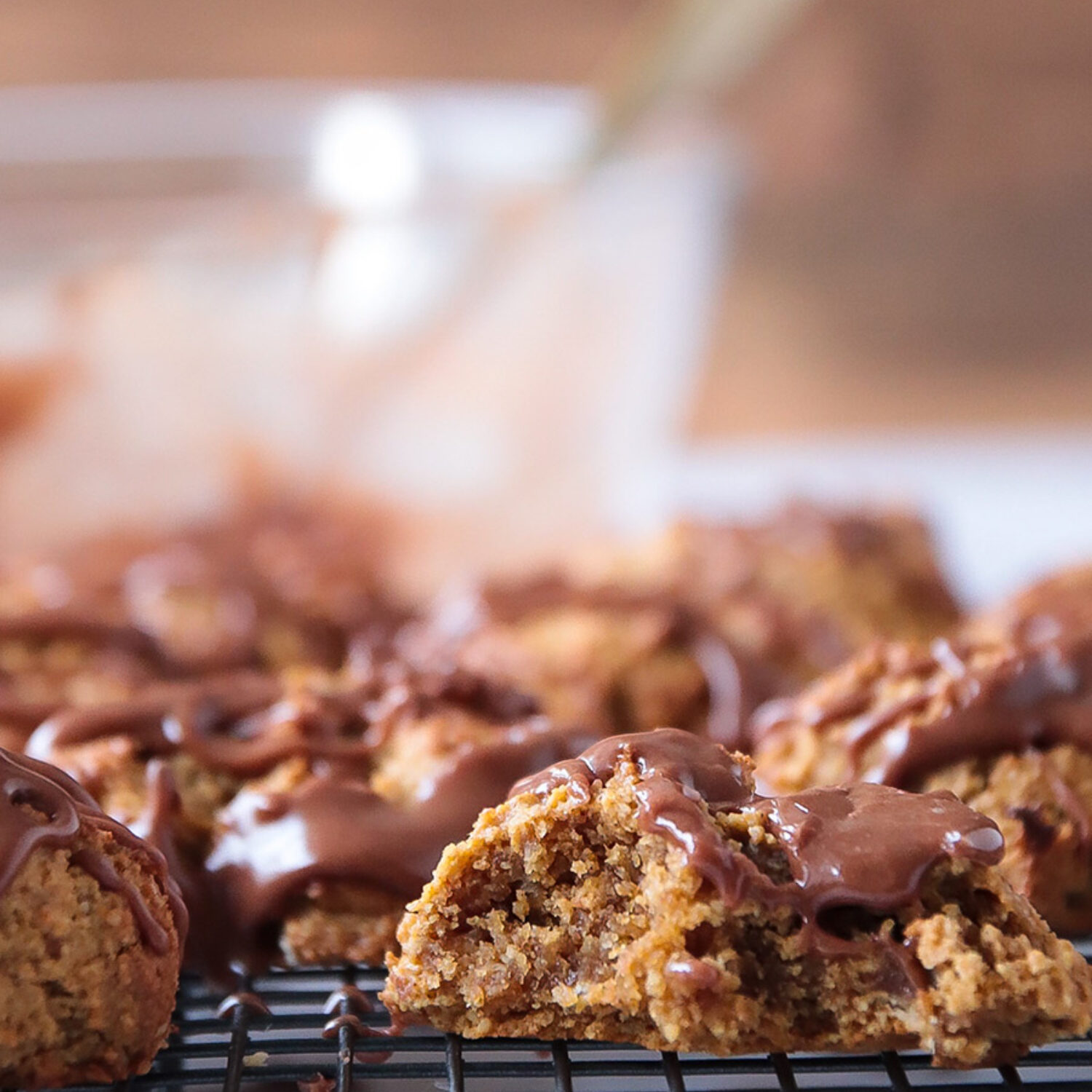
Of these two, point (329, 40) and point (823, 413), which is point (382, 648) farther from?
point (329, 40)

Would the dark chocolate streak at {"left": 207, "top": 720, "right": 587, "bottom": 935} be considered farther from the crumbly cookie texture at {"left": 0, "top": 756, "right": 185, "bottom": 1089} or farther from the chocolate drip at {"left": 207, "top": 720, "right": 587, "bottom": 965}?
the crumbly cookie texture at {"left": 0, "top": 756, "right": 185, "bottom": 1089}

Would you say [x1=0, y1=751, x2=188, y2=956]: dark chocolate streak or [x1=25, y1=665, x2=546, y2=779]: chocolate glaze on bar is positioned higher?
[x1=0, y1=751, x2=188, y2=956]: dark chocolate streak

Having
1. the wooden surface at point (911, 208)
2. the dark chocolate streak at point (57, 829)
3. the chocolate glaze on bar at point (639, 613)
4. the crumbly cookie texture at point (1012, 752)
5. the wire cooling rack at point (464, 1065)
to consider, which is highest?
the wooden surface at point (911, 208)

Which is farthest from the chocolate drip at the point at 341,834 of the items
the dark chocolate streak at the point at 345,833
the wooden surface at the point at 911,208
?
the wooden surface at the point at 911,208

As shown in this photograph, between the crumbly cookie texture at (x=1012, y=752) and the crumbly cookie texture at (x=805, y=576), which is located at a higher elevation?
the crumbly cookie texture at (x=1012, y=752)

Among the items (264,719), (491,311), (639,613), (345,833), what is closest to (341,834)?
(345,833)

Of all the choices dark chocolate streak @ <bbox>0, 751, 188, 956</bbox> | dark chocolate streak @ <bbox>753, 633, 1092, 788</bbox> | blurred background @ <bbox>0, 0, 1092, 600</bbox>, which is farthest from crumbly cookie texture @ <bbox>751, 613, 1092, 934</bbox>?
blurred background @ <bbox>0, 0, 1092, 600</bbox>

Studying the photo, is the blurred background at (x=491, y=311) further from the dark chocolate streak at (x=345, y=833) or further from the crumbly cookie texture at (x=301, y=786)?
the dark chocolate streak at (x=345, y=833)
